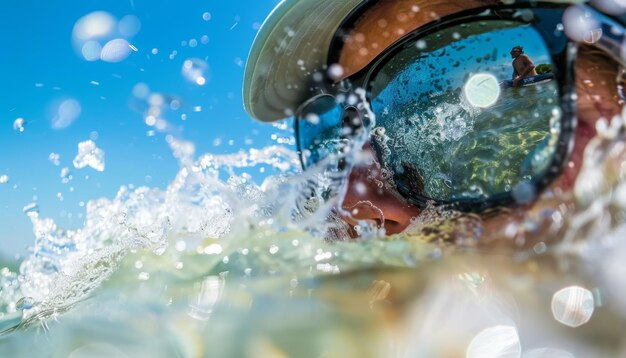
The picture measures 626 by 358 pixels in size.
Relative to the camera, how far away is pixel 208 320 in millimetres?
1025

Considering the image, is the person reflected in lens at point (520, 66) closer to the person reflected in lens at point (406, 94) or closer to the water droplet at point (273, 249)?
the person reflected in lens at point (406, 94)

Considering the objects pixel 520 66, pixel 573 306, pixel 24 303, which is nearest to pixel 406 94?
pixel 520 66

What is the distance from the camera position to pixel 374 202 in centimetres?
190

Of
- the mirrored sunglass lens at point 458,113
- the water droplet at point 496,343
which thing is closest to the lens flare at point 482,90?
the mirrored sunglass lens at point 458,113

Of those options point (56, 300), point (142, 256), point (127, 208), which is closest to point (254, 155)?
point (127, 208)

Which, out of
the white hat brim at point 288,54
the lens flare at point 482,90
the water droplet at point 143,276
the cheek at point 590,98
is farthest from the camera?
the white hat brim at point 288,54

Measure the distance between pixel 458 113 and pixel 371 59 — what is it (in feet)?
1.48

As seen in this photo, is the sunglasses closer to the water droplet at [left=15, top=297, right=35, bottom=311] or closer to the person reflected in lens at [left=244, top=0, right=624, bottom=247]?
the person reflected in lens at [left=244, top=0, right=624, bottom=247]

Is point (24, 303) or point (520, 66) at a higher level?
point (520, 66)

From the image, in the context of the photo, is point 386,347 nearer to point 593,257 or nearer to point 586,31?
point 593,257

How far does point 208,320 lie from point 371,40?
140cm

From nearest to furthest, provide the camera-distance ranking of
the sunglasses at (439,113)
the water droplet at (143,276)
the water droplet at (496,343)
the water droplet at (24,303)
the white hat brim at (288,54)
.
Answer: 1. the water droplet at (496,343)
2. the water droplet at (143,276)
3. the water droplet at (24,303)
4. the sunglasses at (439,113)
5. the white hat brim at (288,54)

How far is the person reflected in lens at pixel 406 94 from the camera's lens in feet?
5.88

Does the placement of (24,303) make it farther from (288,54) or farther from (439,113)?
(439,113)
